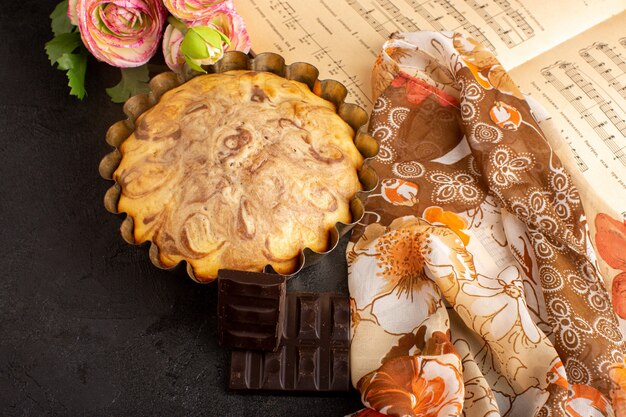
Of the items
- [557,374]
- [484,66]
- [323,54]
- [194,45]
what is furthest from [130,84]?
[557,374]

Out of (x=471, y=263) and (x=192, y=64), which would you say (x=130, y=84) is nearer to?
(x=192, y=64)

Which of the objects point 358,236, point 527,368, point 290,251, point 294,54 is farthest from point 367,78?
point 527,368

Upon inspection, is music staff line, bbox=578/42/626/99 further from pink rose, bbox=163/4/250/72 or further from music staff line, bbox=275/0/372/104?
pink rose, bbox=163/4/250/72

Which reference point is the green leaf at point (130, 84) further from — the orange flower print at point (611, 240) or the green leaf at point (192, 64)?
the orange flower print at point (611, 240)

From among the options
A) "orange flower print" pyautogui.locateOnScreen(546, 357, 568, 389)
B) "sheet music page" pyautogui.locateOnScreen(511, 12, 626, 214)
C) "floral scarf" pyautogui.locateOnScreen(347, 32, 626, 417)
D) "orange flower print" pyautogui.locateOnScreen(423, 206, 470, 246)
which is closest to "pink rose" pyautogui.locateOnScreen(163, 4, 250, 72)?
"floral scarf" pyautogui.locateOnScreen(347, 32, 626, 417)

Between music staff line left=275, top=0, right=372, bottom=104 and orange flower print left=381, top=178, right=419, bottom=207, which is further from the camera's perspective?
music staff line left=275, top=0, right=372, bottom=104

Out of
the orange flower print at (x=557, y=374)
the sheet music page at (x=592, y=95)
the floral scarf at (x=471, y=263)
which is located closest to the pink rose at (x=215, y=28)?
the floral scarf at (x=471, y=263)
